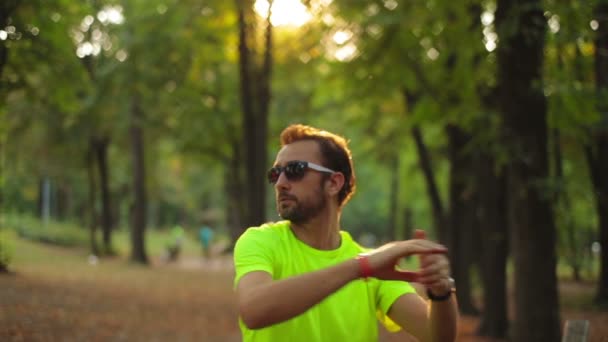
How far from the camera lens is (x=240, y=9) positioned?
18.5 metres

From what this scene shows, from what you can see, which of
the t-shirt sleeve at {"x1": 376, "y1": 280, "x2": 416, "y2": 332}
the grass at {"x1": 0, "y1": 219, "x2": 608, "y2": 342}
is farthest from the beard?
the grass at {"x1": 0, "y1": 219, "x2": 608, "y2": 342}

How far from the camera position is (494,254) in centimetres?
1650

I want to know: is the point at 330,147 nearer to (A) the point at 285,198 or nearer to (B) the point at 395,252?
(A) the point at 285,198

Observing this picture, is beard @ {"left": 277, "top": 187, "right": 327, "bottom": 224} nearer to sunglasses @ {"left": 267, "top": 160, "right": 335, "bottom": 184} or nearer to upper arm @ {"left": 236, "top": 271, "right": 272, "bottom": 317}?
sunglasses @ {"left": 267, "top": 160, "right": 335, "bottom": 184}

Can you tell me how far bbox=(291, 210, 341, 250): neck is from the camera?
3391mm

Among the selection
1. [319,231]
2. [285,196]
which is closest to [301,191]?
[285,196]

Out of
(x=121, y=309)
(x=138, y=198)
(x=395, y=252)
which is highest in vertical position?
(x=138, y=198)

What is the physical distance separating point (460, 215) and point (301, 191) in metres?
17.1

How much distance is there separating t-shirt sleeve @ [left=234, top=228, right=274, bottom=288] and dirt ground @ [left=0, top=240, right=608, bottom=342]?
12.7 feet

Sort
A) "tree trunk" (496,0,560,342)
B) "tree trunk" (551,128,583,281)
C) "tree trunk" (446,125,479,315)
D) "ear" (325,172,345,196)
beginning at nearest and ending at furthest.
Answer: "ear" (325,172,345,196), "tree trunk" (551,128,583,281), "tree trunk" (496,0,560,342), "tree trunk" (446,125,479,315)

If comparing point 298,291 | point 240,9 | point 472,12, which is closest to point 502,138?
point 472,12

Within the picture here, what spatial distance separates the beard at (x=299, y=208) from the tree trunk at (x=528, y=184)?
6968 mm

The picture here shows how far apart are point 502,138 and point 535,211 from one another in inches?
38.9

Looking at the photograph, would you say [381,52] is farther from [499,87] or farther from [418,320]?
[418,320]
